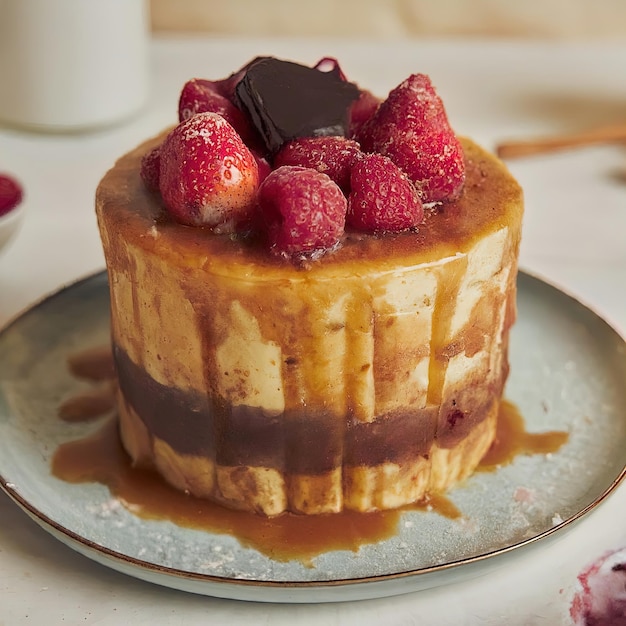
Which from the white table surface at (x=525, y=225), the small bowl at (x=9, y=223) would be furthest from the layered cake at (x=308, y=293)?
the small bowl at (x=9, y=223)

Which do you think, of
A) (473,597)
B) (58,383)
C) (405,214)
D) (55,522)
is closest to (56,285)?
(58,383)

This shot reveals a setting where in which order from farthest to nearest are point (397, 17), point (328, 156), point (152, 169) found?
point (397, 17) < point (152, 169) < point (328, 156)

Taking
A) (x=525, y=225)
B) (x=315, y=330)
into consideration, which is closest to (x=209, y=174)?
(x=315, y=330)

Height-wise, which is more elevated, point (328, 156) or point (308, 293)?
point (328, 156)

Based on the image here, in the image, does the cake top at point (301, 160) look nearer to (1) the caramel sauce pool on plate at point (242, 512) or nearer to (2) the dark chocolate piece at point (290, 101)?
(2) the dark chocolate piece at point (290, 101)

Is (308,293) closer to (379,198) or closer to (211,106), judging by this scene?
(379,198)

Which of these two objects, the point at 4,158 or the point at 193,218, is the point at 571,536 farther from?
the point at 4,158
